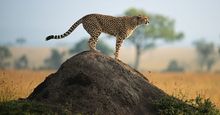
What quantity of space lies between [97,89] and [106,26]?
2460 millimetres

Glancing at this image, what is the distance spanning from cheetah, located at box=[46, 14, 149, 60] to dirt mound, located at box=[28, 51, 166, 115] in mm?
956

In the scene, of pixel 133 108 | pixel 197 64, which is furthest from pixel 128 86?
pixel 197 64

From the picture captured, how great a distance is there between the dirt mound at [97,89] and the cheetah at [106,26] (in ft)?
3.14

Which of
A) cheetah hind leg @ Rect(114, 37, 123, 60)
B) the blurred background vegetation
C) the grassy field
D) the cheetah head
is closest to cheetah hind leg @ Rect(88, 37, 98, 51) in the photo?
cheetah hind leg @ Rect(114, 37, 123, 60)

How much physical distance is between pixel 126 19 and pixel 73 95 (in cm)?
332

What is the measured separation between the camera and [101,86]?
11.0 meters

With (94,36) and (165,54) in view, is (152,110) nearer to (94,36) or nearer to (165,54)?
(94,36)

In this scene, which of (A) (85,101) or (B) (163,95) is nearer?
(A) (85,101)

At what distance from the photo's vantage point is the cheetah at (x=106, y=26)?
41.7 feet

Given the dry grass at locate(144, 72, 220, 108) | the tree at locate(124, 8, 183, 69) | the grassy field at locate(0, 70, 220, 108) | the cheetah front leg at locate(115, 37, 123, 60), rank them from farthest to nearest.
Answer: the tree at locate(124, 8, 183, 69), the dry grass at locate(144, 72, 220, 108), the grassy field at locate(0, 70, 220, 108), the cheetah front leg at locate(115, 37, 123, 60)

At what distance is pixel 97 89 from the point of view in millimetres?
10891

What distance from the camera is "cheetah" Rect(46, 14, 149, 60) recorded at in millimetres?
12695

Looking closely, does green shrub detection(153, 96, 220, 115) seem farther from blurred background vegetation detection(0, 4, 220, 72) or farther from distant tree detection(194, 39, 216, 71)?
distant tree detection(194, 39, 216, 71)

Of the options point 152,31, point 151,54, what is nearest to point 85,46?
point 152,31
